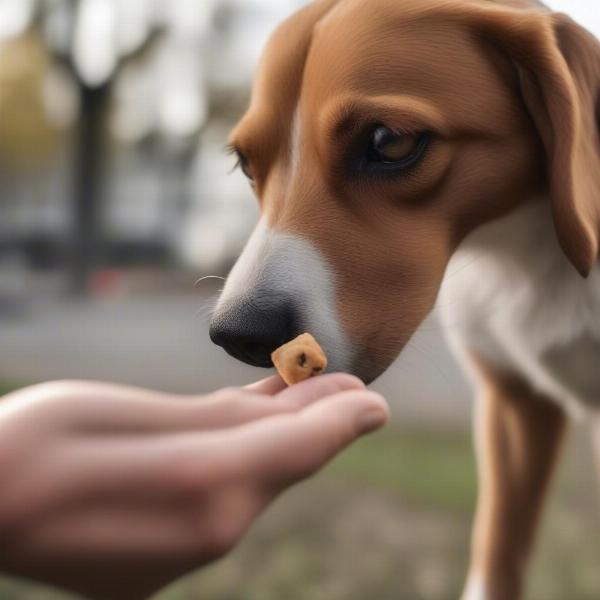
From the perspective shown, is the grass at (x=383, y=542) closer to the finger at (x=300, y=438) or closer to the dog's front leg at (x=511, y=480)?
the dog's front leg at (x=511, y=480)

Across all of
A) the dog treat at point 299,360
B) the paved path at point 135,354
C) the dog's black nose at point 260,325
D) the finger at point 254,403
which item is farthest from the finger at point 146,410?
the paved path at point 135,354

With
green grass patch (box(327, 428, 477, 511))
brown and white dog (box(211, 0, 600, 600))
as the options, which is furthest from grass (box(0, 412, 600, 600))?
brown and white dog (box(211, 0, 600, 600))

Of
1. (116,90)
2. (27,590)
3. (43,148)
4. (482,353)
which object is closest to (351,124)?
(482,353)

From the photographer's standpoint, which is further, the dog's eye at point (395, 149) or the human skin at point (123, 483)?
the dog's eye at point (395, 149)

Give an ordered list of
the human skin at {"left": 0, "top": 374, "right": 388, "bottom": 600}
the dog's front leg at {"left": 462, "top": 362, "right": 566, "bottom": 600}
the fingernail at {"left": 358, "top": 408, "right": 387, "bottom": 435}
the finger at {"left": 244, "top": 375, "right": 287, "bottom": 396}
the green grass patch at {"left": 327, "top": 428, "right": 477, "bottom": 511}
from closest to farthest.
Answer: the human skin at {"left": 0, "top": 374, "right": 388, "bottom": 600} < the fingernail at {"left": 358, "top": 408, "right": 387, "bottom": 435} < the finger at {"left": 244, "top": 375, "right": 287, "bottom": 396} < the dog's front leg at {"left": 462, "top": 362, "right": 566, "bottom": 600} < the green grass patch at {"left": 327, "top": 428, "right": 477, "bottom": 511}

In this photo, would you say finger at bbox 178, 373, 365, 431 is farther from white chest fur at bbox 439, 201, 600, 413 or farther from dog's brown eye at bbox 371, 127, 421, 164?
white chest fur at bbox 439, 201, 600, 413

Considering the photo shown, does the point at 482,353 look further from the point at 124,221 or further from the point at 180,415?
the point at 124,221
